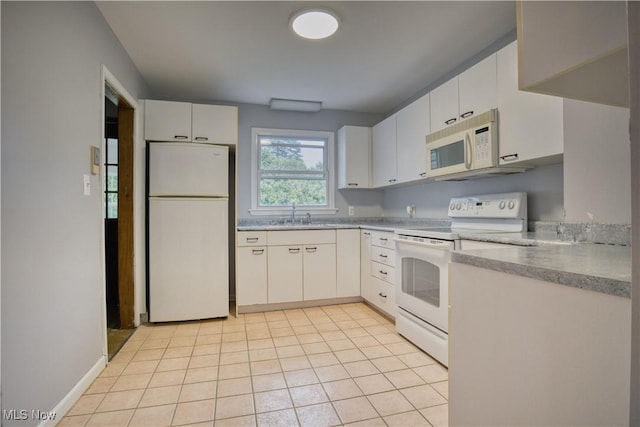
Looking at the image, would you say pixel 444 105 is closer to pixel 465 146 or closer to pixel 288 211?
pixel 465 146

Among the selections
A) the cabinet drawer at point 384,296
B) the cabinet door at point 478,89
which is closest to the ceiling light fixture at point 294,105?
the cabinet door at point 478,89

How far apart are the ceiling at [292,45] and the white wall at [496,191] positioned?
1.08 m

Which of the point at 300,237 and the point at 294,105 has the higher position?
the point at 294,105

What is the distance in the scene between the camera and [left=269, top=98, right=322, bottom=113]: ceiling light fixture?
3.69m

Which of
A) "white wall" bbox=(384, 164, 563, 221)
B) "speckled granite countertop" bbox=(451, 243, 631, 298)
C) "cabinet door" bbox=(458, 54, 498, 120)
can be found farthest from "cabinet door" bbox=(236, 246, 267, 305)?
"speckled granite countertop" bbox=(451, 243, 631, 298)

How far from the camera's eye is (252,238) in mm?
3178

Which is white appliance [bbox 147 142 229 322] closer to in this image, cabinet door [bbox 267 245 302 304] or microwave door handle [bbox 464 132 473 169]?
cabinet door [bbox 267 245 302 304]

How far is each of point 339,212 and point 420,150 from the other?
155 centimetres

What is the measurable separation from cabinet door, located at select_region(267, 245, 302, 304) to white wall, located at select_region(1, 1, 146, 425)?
59.5 inches

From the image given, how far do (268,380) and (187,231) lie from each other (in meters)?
1.62

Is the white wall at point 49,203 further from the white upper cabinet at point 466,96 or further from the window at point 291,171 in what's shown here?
the white upper cabinet at point 466,96

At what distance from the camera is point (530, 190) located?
220cm

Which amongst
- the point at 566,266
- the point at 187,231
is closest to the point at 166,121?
the point at 187,231

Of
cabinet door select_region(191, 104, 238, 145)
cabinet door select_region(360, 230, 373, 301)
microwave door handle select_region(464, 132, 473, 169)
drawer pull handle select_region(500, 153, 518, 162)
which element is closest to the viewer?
drawer pull handle select_region(500, 153, 518, 162)
